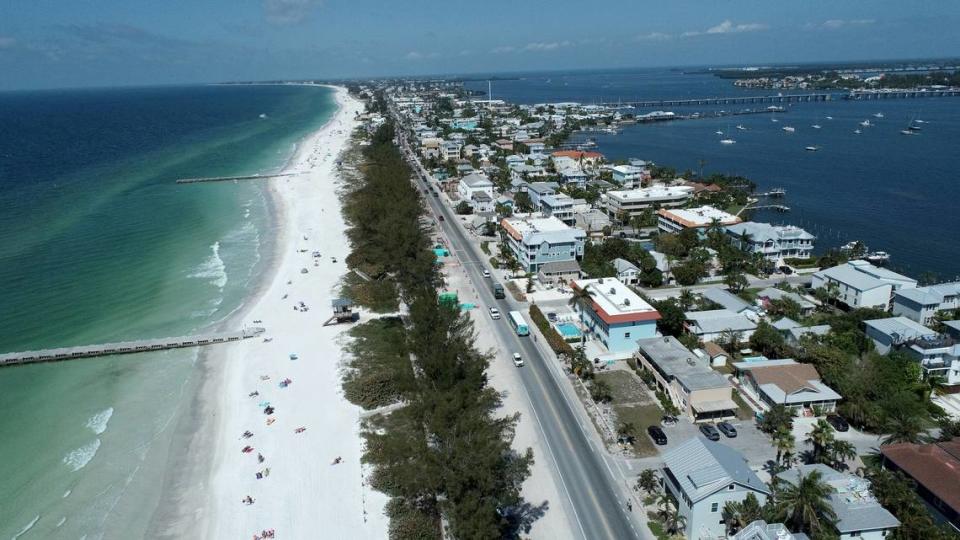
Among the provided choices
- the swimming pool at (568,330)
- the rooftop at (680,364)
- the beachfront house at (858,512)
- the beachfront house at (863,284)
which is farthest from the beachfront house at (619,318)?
the beachfront house at (863,284)

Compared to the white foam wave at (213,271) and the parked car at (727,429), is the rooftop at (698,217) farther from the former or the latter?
the white foam wave at (213,271)

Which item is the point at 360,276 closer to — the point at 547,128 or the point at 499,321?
the point at 499,321

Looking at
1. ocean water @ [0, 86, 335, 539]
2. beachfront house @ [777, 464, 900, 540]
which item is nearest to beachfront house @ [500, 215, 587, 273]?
ocean water @ [0, 86, 335, 539]

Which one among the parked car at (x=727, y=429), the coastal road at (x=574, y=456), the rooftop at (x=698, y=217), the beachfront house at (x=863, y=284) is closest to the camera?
the coastal road at (x=574, y=456)

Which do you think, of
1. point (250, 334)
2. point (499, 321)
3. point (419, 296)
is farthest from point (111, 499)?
point (499, 321)

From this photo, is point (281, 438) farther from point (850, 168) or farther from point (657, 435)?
point (850, 168)

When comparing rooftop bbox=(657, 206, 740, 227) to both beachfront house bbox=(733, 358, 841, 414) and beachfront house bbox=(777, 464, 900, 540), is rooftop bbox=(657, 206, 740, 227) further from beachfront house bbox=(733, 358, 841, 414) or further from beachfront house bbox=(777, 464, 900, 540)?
beachfront house bbox=(777, 464, 900, 540)

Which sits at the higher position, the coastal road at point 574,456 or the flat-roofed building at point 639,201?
the flat-roofed building at point 639,201
